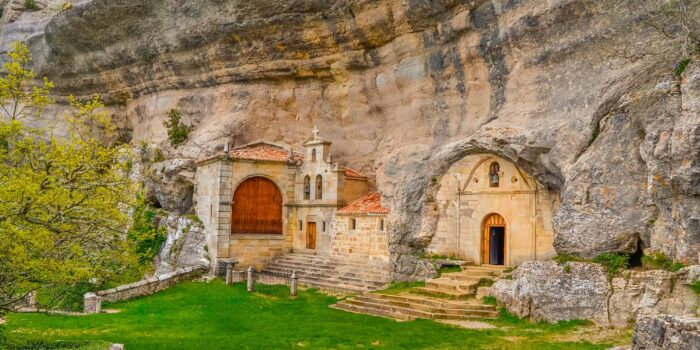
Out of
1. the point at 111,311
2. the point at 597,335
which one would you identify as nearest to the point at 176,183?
the point at 111,311

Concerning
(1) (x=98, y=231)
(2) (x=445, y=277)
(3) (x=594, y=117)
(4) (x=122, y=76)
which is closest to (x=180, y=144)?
(4) (x=122, y=76)

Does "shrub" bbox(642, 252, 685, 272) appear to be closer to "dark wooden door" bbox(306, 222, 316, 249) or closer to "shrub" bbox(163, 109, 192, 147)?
"dark wooden door" bbox(306, 222, 316, 249)

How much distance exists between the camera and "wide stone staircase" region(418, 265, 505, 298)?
739 inches

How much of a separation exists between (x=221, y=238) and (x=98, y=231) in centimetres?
1482

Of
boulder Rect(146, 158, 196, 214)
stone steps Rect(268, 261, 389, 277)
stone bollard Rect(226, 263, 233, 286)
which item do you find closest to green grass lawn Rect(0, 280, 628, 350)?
stone steps Rect(268, 261, 389, 277)

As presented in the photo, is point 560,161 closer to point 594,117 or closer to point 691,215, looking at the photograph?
point 594,117

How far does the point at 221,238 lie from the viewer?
27234mm

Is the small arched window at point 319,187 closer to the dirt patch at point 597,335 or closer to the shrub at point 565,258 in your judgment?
the shrub at point 565,258

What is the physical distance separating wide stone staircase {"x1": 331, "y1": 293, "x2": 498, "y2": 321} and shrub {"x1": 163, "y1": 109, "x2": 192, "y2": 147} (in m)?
16.9

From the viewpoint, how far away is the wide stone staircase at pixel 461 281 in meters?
18.8

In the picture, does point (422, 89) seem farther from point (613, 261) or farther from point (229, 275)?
point (613, 261)

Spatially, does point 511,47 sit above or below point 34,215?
above

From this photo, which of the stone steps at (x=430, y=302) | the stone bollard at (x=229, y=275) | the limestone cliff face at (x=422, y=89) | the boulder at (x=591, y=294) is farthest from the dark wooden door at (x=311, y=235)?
the boulder at (x=591, y=294)

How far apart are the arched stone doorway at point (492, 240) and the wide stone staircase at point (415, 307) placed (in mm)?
3412
